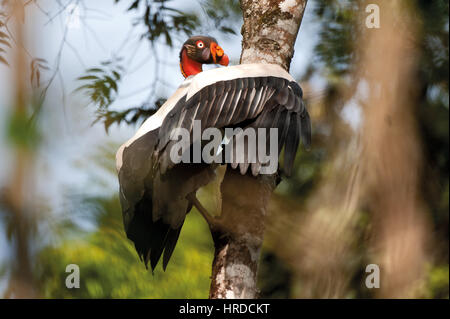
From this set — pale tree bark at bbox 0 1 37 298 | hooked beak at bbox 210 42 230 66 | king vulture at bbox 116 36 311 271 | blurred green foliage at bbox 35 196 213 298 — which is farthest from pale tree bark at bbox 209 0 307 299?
blurred green foliage at bbox 35 196 213 298

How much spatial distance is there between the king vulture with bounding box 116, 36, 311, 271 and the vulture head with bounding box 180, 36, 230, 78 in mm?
543

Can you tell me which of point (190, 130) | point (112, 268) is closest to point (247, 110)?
point (190, 130)

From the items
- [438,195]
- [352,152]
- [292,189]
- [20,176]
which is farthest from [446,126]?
[20,176]

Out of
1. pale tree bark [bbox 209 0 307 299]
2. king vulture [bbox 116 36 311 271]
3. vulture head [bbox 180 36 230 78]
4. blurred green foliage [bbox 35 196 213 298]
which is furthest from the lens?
blurred green foliage [bbox 35 196 213 298]

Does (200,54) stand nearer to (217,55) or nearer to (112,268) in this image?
(217,55)

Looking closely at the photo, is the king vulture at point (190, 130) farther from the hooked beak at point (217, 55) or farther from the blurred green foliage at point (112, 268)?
the blurred green foliage at point (112, 268)

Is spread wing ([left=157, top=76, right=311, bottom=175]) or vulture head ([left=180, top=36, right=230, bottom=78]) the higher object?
vulture head ([left=180, top=36, right=230, bottom=78])

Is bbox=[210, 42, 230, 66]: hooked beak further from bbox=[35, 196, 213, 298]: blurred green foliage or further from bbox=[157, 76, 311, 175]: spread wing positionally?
bbox=[35, 196, 213, 298]: blurred green foliage

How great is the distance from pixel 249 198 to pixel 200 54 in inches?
40.6

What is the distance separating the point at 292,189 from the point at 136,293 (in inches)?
60.8

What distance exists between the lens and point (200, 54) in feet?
8.87

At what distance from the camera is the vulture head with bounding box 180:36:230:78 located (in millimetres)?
2703

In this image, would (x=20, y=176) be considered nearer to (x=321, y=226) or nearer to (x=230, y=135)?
(x=230, y=135)

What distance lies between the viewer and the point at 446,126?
397cm
